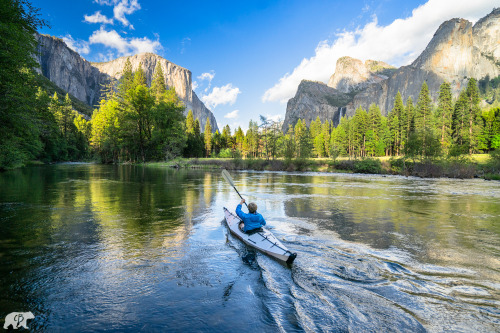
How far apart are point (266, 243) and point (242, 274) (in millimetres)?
1360

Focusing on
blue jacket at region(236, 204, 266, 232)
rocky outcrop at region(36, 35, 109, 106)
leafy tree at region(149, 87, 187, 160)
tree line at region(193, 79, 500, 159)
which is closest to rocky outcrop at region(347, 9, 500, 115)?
tree line at region(193, 79, 500, 159)

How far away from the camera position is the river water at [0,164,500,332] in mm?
4199

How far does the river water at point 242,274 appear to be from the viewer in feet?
13.8

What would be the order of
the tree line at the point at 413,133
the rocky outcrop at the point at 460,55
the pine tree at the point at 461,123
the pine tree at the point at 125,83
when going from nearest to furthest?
the tree line at the point at 413,133 < the pine tree at the point at 461,123 < the pine tree at the point at 125,83 < the rocky outcrop at the point at 460,55

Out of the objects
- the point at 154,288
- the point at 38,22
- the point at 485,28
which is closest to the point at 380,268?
the point at 154,288

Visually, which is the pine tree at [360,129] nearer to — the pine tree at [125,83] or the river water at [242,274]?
the pine tree at [125,83]

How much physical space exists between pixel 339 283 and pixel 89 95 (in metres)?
234

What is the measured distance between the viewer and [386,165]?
39094mm

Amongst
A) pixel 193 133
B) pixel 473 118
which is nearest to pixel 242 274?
pixel 473 118

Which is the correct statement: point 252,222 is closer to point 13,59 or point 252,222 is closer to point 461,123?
point 13,59

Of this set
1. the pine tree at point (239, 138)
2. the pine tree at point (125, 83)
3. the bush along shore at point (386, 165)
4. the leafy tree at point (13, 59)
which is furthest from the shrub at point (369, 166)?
the pine tree at point (239, 138)

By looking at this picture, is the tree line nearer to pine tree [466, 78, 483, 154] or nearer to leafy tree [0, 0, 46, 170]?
pine tree [466, 78, 483, 154]

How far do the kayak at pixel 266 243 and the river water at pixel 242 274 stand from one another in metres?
0.24

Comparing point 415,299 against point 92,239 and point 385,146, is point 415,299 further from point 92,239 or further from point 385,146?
point 385,146
